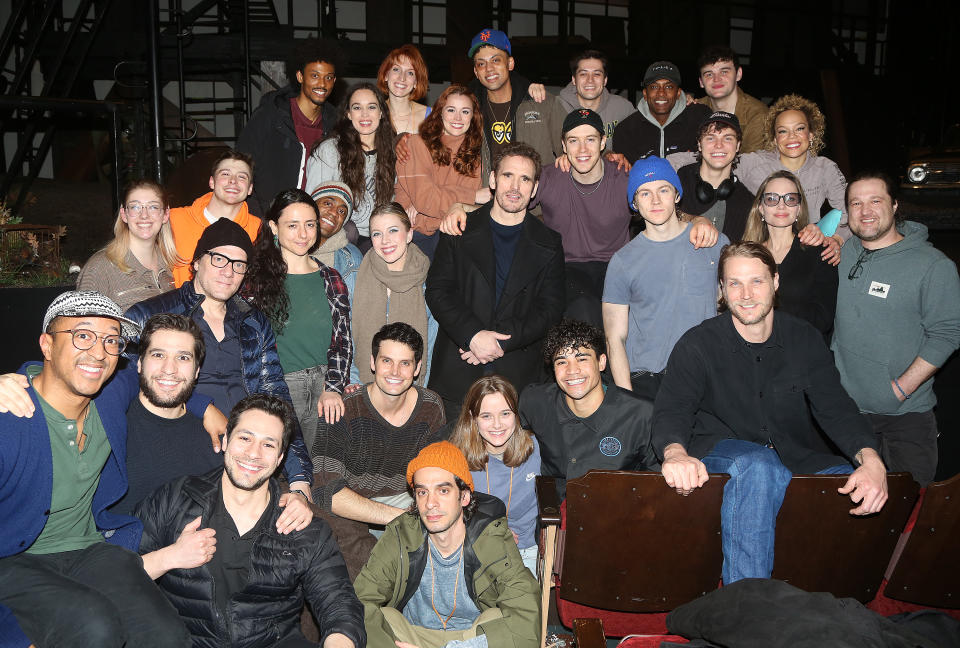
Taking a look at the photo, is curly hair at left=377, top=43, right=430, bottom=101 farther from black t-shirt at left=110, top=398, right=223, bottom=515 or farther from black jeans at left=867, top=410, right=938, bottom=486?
black jeans at left=867, top=410, right=938, bottom=486

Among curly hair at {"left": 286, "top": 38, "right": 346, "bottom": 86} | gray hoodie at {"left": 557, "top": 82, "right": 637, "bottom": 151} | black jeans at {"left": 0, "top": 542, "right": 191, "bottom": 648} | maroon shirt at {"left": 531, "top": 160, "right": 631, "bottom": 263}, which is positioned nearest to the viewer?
black jeans at {"left": 0, "top": 542, "right": 191, "bottom": 648}

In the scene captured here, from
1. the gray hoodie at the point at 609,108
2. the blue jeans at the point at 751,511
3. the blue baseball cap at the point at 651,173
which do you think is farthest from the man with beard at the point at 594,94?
the blue jeans at the point at 751,511

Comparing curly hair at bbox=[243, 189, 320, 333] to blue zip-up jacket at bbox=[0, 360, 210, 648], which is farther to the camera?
curly hair at bbox=[243, 189, 320, 333]

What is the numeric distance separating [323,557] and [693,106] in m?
Answer: 3.61

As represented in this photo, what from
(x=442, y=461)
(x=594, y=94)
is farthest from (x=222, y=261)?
(x=594, y=94)

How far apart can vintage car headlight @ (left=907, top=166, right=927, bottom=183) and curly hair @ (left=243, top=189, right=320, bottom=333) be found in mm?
4631

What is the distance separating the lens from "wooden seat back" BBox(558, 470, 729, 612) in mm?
2688

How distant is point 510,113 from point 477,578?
2.91 m

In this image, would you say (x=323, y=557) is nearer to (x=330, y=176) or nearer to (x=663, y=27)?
(x=330, y=176)

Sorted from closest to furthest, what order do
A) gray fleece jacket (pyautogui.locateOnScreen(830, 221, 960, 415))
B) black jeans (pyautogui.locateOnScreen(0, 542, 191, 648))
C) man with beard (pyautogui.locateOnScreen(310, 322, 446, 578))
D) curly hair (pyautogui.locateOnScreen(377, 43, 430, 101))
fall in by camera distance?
1. black jeans (pyautogui.locateOnScreen(0, 542, 191, 648))
2. man with beard (pyautogui.locateOnScreen(310, 322, 446, 578))
3. gray fleece jacket (pyautogui.locateOnScreen(830, 221, 960, 415))
4. curly hair (pyautogui.locateOnScreen(377, 43, 430, 101))

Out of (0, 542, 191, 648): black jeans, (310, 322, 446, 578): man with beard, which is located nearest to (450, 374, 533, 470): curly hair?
(310, 322, 446, 578): man with beard

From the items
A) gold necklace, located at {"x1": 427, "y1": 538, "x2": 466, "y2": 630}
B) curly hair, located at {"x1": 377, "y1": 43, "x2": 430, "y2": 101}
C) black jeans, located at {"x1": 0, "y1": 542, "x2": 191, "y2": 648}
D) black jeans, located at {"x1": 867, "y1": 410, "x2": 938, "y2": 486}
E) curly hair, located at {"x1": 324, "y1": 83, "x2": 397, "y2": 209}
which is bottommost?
gold necklace, located at {"x1": 427, "y1": 538, "x2": 466, "y2": 630}

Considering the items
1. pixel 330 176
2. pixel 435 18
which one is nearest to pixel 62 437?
pixel 330 176

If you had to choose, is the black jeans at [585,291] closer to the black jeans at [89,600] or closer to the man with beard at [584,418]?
the man with beard at [584,418]
